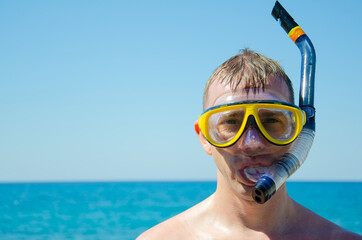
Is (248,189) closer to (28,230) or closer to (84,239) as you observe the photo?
(84,239)

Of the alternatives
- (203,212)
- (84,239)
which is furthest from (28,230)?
Answer: (203,212)

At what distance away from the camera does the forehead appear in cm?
204

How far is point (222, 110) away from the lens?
6.61ft

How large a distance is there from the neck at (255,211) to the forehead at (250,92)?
46 cm

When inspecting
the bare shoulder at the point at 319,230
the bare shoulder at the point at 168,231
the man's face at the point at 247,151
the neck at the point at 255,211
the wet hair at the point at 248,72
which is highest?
the wet hair at the point at 248,72

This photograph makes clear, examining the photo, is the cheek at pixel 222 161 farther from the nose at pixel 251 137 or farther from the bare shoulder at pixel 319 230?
the bare shoulder at pixel 319 230

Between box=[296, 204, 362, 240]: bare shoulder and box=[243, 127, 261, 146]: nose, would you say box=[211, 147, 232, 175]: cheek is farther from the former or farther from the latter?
box=[296, 204, 362, 240]: bare shoulder

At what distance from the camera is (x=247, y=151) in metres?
1.95

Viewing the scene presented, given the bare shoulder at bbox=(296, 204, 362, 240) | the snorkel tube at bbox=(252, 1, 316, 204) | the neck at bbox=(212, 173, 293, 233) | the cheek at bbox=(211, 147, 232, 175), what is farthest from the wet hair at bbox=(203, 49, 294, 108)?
the bare shoulder at bbox=(296, 204, 362, 240)

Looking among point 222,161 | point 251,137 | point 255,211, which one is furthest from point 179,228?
point 251,137

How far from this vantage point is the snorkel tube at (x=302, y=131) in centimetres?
158

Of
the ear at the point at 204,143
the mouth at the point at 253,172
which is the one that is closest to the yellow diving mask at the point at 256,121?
the mouth at the point at 253,172

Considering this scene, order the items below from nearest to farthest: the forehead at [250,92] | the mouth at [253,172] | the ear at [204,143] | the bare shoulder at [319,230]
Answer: the mouth at [253,172] < the forehead at [250,92] < the bare shoulder at [319,230] < the ear at [204,143]

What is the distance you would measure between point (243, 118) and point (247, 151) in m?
0.17
